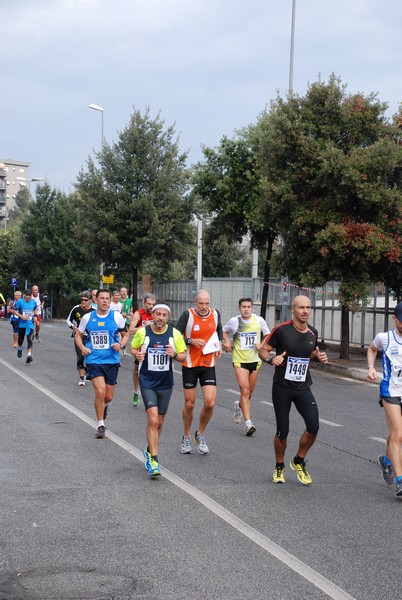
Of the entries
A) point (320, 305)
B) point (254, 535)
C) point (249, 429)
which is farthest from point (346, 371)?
point (254, 535)

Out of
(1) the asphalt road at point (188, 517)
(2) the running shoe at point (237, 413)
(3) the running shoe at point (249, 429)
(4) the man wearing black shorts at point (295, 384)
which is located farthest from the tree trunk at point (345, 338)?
(4) the man wearing black shorts at point (295, 384)

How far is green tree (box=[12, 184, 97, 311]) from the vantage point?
57.6m

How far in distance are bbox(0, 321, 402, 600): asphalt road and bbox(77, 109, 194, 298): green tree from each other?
2898 centimetres

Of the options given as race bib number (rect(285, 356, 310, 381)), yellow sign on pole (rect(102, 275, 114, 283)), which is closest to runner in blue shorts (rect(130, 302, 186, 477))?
race bib number (rect(285, 356, 310, 381))

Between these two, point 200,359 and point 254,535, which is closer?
point 254,535

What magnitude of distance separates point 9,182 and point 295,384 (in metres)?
148

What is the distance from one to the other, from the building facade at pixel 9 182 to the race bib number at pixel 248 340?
133 meters

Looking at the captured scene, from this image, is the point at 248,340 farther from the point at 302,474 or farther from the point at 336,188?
the point at 336,188

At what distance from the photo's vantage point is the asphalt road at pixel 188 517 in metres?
4.88

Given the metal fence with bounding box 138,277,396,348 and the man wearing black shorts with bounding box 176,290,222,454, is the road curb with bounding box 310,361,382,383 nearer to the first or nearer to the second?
the metal fence with bounding box 138,277,396,348

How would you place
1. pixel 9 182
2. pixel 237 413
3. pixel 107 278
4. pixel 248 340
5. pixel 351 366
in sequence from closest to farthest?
pixel 248 340, pixel 237 413, pixel 351 366, pixel 107 278, pixel 9 182

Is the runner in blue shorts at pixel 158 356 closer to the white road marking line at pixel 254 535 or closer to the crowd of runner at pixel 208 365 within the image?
the crowd of runner at pixel 208 365

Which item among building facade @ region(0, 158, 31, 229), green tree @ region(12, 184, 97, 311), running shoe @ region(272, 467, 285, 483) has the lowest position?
running shoe @ region(272, 467, 285, 483)

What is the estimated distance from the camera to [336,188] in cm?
2084
